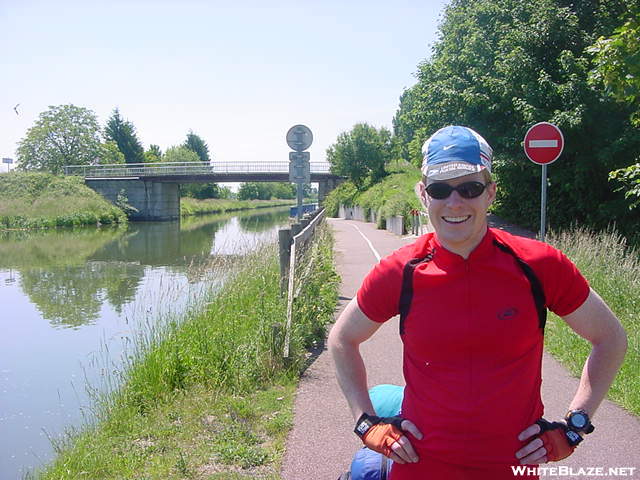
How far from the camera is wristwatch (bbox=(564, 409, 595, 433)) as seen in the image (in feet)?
6.45

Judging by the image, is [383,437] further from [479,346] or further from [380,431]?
[479,346]

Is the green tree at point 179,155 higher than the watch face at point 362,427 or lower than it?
higher

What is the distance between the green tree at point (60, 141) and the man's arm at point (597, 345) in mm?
78766

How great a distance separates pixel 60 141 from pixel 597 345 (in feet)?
271

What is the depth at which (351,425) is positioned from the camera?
486 centimetres

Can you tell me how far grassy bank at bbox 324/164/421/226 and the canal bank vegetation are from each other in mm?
20434

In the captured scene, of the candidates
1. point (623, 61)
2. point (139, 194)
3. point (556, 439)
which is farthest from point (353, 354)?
point (139, 194)

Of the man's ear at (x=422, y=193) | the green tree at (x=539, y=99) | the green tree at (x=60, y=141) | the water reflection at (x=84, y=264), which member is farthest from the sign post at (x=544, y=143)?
the green tree at (x=60, y=141)

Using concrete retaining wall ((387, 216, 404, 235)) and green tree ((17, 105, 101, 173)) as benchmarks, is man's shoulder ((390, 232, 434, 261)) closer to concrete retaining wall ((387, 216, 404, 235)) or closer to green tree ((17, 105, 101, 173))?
concrete retaining wall ((387, 216, 404, 235))

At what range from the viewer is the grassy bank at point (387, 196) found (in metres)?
30.1

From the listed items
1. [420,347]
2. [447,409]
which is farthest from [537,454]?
[420,347]

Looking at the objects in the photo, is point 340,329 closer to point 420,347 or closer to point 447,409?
point 420,347

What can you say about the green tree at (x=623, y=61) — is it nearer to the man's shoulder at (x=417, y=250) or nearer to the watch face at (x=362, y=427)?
the man's shoulder at (x=417, y=250)

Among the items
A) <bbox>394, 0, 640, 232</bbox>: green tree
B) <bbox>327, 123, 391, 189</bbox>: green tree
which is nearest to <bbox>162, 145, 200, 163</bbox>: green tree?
<bbox>327, 123, 391, 189</bbox>: green tree
